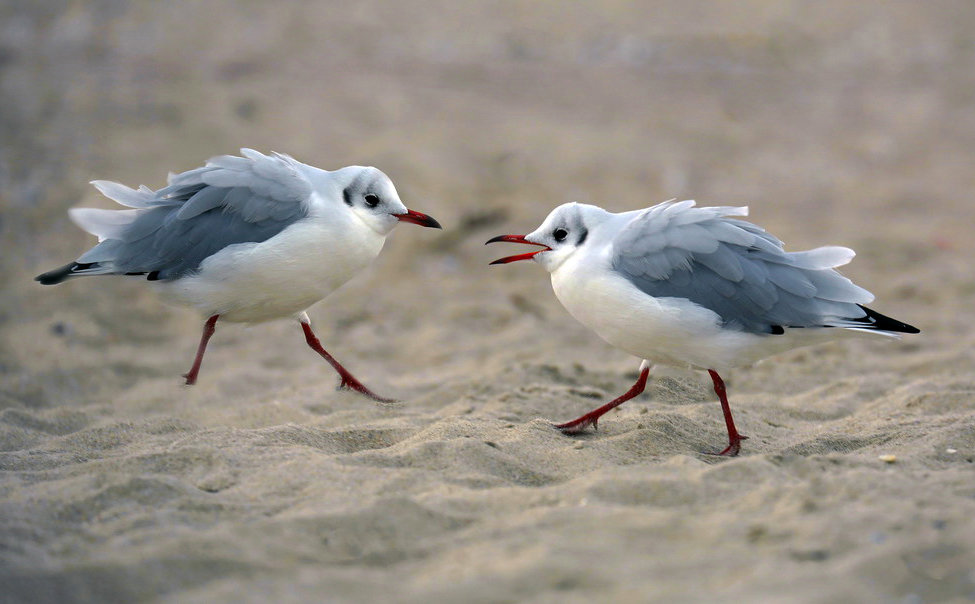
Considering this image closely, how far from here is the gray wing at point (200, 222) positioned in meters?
4.96

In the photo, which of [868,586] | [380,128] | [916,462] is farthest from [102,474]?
[380,128]

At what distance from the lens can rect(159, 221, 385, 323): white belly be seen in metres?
4.91

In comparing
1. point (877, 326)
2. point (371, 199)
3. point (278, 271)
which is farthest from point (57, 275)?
point (877, 326)

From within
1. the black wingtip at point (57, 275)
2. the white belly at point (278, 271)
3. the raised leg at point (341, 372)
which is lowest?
the raised leg at point (341, 372)

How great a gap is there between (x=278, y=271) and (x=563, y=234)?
4.43ft

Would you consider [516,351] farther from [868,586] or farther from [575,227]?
[868,586]

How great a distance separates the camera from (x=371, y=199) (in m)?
5.21

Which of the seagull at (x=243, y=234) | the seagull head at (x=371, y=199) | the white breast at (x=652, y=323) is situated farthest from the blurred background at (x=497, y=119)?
the white breast at (x=652, y=323)

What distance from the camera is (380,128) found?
34.0 ft

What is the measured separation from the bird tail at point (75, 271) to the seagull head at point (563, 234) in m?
1.89

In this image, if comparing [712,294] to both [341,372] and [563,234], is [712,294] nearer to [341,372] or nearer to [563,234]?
[563,234]

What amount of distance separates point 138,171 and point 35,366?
9.88 ft

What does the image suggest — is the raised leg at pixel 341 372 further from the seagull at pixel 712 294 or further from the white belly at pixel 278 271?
the seagull at pixel 712 294

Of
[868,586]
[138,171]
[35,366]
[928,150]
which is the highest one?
[928,150]
